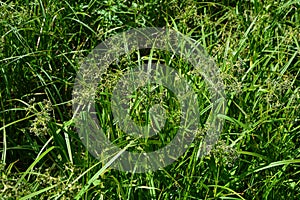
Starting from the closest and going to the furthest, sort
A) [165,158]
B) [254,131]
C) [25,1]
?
[165,158], [254,131], [25,1]

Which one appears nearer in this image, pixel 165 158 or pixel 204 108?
pixel 165 158

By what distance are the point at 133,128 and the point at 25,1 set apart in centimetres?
102

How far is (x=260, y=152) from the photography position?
74.1 inches

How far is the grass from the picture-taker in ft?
5.59

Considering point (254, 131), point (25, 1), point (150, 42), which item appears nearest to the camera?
point (254, 131)

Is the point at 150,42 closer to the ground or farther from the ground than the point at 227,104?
farther from the ground

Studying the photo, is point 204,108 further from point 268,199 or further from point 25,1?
point 25,1

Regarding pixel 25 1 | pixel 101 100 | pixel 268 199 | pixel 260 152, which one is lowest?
pixel 268 199

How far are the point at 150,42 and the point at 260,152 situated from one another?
2.18 ft

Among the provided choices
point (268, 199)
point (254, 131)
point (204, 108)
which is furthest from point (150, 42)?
point (268, 199)

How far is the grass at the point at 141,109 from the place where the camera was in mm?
1704

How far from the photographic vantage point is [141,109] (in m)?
1.86

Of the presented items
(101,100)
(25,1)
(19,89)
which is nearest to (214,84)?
(101,100)

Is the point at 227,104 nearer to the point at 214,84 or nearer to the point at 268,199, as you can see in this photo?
the point at 214,84
